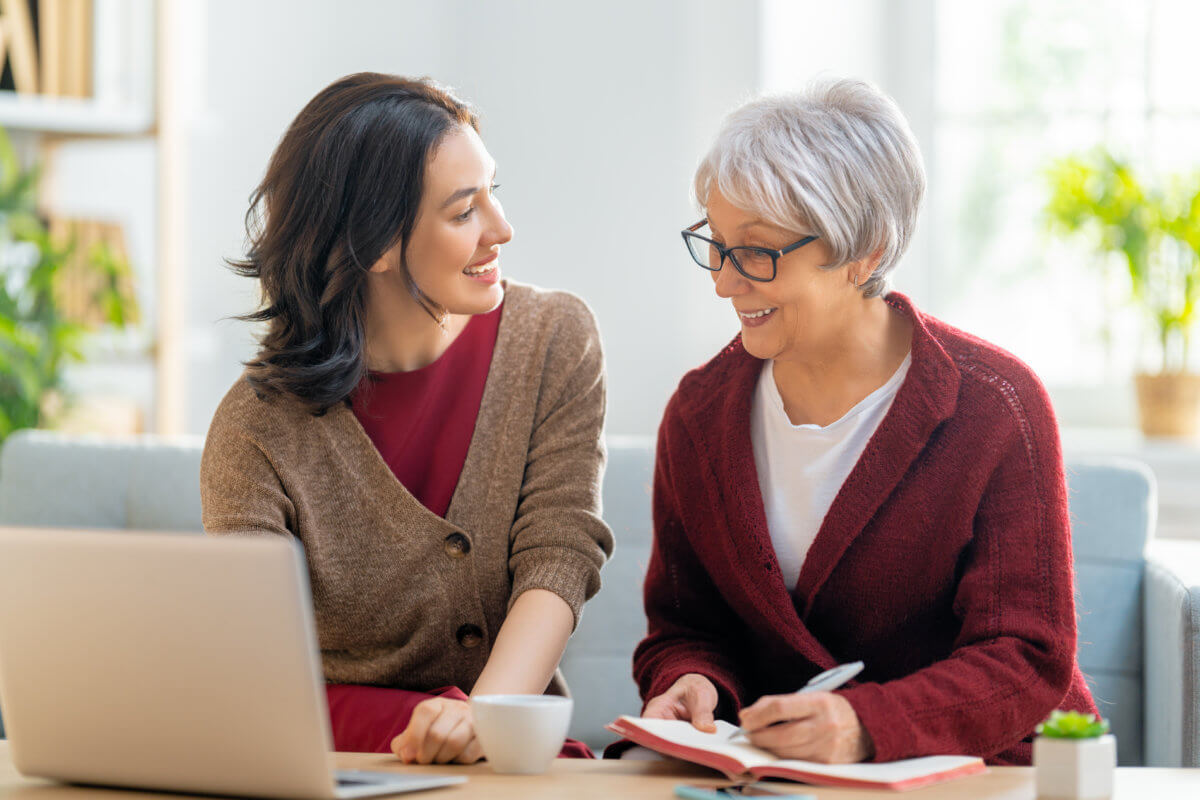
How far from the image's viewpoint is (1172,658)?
1.73 m

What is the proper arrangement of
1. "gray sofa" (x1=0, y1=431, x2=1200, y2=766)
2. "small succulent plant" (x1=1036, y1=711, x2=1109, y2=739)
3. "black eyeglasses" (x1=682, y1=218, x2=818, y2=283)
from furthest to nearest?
"gray sofa" (x1=0, y1=431, x2=1200, y2=766) → "black eyeglasses" (x1=682, y1=218, x2=818, y2=283) → "small succulent plant" (x1=1036, y1=711, x2=1109, y2=739)

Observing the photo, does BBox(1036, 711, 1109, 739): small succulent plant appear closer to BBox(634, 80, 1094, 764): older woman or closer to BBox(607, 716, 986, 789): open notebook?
BBox(607, 716, 986, 789): open notebook

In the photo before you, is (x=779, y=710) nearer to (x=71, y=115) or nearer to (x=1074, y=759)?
(x=1074, y=759)

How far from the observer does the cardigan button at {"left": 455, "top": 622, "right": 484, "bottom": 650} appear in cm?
156

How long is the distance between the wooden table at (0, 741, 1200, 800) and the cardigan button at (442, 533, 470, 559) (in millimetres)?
439

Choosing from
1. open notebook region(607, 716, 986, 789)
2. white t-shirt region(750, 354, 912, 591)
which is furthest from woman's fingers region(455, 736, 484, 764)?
white t-shirt region(750, 354, 912, 591)

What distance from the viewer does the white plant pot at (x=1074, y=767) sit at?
0.96m

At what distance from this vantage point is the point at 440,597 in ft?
5.09

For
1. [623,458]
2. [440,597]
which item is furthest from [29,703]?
[623,458]

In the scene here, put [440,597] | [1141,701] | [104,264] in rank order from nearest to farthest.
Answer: [440,597] → [1141,701] → [104,264]

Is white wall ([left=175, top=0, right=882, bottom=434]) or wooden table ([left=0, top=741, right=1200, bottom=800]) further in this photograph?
white wall ([left=175, top=0, right=882, bottom=434])

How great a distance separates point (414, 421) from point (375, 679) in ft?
1.07

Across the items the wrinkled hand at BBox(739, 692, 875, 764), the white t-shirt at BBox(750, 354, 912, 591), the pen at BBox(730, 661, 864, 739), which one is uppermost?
the white t-shirt at BBox(750, 354, 912, 591)

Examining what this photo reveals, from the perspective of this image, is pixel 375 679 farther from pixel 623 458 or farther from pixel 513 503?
pixel 623 458
